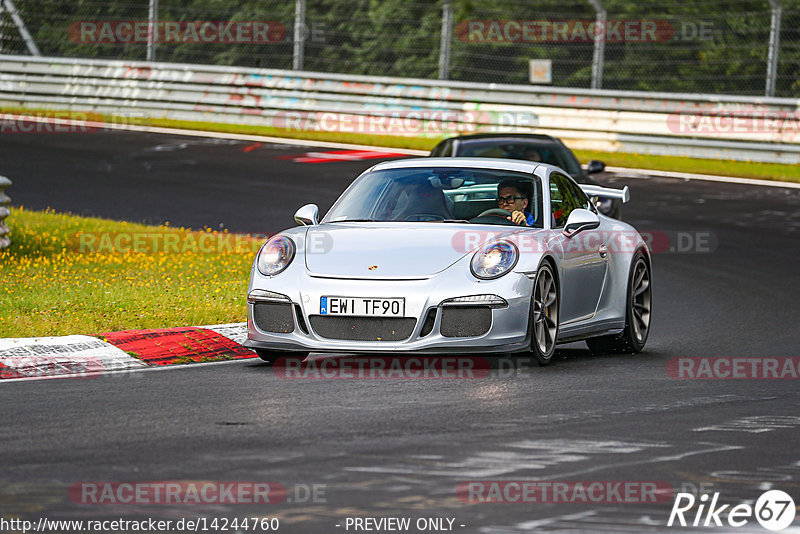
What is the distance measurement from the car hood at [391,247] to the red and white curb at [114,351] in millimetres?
1074

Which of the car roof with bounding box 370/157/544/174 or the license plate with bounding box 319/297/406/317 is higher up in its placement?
the car roof with bounding box 370/157/544/174

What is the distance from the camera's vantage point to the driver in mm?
9977

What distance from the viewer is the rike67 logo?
5539 mm

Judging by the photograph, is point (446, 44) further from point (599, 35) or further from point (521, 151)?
point (521, 151)

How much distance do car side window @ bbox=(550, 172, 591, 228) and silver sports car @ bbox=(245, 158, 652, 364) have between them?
0.06 feet

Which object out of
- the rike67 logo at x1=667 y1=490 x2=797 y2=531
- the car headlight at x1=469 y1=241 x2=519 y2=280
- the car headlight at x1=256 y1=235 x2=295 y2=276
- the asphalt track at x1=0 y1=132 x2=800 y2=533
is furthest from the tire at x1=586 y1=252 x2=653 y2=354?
the rike67 logo at x1=667 y1=490 x2=797 y2=531

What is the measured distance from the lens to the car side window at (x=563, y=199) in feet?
33.8

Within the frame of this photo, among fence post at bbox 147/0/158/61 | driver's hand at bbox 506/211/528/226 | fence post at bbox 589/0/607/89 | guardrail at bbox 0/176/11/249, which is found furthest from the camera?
fence post at bbox 147/0/158/61

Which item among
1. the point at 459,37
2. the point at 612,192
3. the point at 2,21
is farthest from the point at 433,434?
the point at 459,37

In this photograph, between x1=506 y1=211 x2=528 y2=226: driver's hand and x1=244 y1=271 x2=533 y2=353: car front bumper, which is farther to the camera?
x1=506 y1=211 x2=528 y2=226: driver's hand

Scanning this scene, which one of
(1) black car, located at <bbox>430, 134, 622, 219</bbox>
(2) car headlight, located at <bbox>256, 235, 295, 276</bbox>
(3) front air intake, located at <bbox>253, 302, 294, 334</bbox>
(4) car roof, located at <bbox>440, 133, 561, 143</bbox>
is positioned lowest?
(3) front air intake, located at <bbox>253, 302, 294, 334</bbox>

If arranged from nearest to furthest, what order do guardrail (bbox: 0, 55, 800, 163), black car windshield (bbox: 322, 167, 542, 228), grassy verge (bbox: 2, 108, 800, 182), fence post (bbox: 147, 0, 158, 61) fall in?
1. black car windshield (bbox: 322, 167, 542, 228)
2. grassy verge (bbox: 2, 108, 800, 182)
3. guardrail (bbox: 0, 55, 800, 163)
4. fence post (bbox: 147, 0, 158, 61)

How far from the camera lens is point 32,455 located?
21.1 feet

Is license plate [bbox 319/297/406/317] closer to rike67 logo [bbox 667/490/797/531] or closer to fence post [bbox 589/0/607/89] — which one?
rike67 logo [bbox 667/490/797/531]
